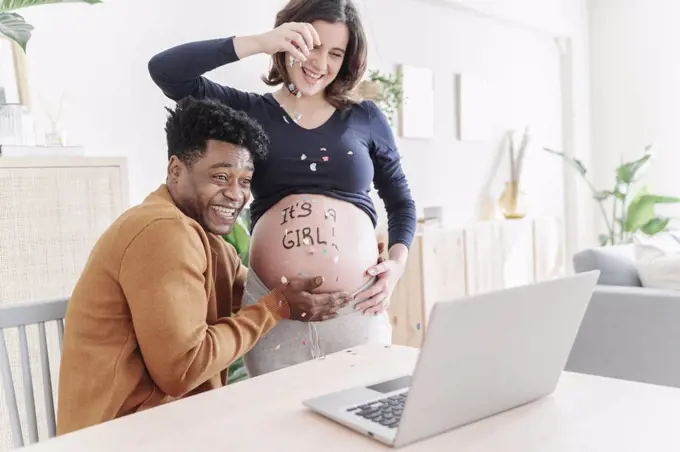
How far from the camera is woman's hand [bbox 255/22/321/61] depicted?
4.36 ft

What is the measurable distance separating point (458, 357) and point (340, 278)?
63cm

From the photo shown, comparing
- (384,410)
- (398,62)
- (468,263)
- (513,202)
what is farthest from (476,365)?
(513,202)

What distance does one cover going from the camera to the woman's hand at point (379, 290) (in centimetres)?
143

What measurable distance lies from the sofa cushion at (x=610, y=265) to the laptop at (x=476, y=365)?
5.90 ft

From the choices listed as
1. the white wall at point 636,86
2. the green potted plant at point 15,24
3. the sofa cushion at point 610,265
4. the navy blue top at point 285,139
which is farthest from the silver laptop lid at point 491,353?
the white wall at point 636,86

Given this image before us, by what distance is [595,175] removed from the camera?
5.55m

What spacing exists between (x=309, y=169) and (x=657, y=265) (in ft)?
5.29

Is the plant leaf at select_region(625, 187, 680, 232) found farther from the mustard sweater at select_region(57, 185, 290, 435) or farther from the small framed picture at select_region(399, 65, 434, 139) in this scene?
the mustard sweater at select_region(57, 185, 290, 435)

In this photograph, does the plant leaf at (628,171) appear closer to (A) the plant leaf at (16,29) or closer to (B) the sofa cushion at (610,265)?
(B) the sofa cushion at (610,265)

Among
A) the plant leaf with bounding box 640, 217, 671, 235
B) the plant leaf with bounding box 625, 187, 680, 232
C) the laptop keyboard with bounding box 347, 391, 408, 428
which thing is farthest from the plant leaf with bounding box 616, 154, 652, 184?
the laptop keyboard with bounding box 347, 391, 408, 428

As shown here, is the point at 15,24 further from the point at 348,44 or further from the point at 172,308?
the point at 172,308

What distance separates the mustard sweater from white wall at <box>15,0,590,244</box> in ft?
4.95

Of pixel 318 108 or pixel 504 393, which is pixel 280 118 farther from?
pixel 504 393

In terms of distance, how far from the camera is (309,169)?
1439 mm
